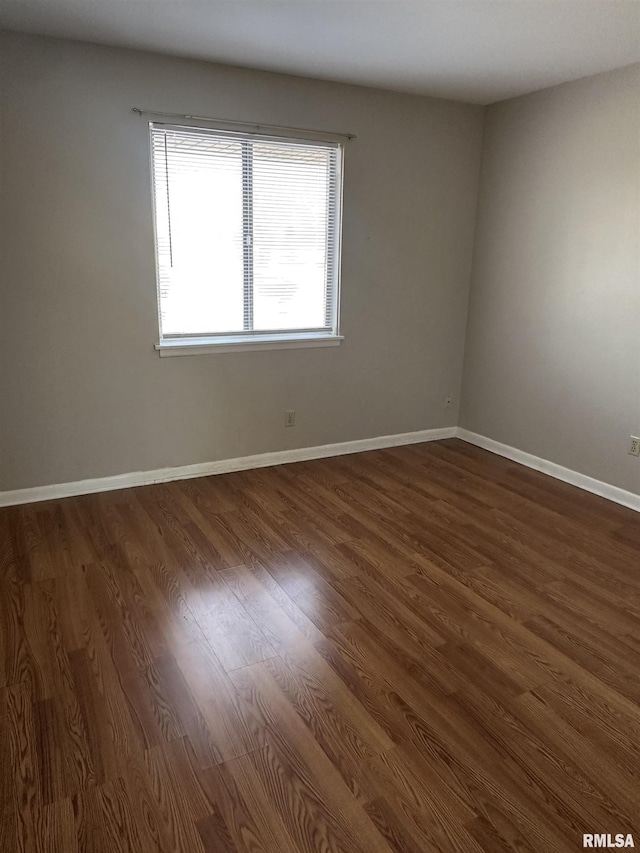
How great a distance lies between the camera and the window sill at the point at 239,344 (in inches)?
147

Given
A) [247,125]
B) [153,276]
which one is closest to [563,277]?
[247,125]

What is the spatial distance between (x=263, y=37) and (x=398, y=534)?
2.67m

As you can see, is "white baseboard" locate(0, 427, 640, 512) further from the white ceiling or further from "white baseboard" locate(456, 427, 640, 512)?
the white ceiling

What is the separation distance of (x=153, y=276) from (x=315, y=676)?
2526 mm

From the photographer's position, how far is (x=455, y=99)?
165 inches

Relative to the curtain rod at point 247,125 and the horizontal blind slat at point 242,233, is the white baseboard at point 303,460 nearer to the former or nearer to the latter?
the horizontal blind slat at point 242,233

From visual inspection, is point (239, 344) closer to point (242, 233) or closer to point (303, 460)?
point (242, 233)

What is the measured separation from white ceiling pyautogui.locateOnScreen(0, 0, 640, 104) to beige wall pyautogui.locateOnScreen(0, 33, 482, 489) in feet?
0.80

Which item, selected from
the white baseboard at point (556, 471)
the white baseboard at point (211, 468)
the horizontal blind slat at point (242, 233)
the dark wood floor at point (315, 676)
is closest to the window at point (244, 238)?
the horizontal blind slat at point (242, 233)

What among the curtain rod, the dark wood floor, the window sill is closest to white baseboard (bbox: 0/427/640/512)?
the dark wood floor

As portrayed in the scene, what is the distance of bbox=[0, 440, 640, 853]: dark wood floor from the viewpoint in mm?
1585

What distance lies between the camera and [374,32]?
114 inches

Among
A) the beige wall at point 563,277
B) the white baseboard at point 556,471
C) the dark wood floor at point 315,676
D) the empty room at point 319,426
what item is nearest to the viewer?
the dark wood floor at point 315,676

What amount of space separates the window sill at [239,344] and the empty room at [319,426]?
27 mm
